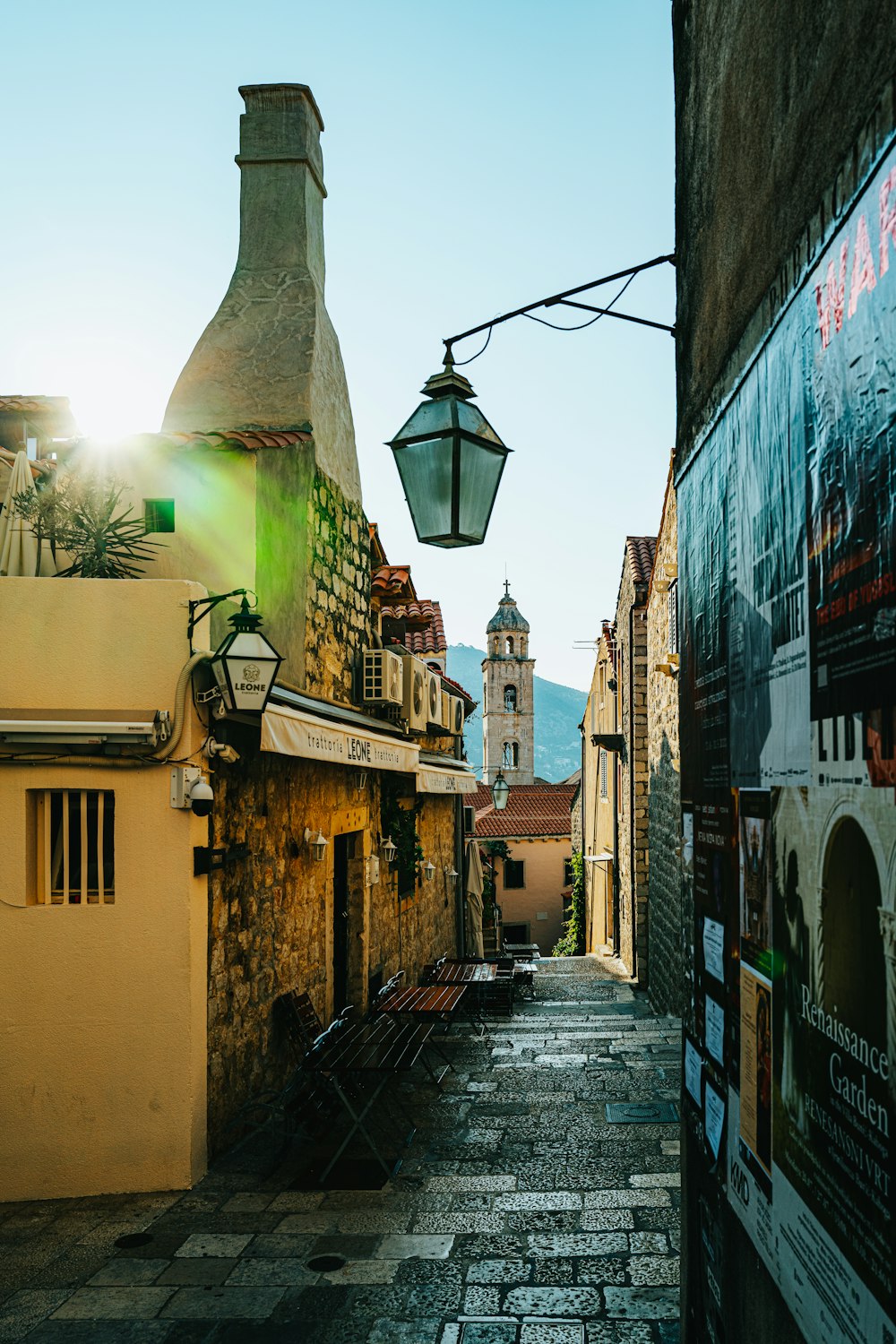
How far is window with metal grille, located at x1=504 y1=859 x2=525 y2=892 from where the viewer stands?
146 feet

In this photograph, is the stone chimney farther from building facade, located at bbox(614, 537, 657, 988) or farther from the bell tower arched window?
the bell tower arched window

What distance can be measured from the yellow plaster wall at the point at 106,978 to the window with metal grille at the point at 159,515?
2332 millimetres

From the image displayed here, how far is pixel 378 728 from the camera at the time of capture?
11.0 metres

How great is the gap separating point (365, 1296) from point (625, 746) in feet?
40.7

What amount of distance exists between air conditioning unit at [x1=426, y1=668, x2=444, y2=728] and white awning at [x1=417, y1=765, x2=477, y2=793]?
718 millimetres

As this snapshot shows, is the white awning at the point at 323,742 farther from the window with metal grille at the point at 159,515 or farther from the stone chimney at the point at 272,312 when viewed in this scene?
the stone chimney at the point at 272,312

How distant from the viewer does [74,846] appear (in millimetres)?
6586

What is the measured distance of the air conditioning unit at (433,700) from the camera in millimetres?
13461

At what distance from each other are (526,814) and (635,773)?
31.4 metres

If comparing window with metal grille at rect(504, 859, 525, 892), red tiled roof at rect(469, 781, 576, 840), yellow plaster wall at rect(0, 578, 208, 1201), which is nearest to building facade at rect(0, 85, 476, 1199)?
yellow plaster wall at rect(0, 578, 208, 1201)

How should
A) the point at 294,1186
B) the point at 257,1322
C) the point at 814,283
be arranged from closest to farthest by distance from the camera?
the point at 814,283, the point at 257,1322, the point at 294,1186

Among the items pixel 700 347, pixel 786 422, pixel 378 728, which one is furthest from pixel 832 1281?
pixel 378 728

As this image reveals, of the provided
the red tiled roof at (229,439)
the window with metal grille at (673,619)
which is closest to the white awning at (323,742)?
the red tiled roof at (229,439)

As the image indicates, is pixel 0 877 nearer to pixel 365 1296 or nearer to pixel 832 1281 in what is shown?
pixel 365 1296
